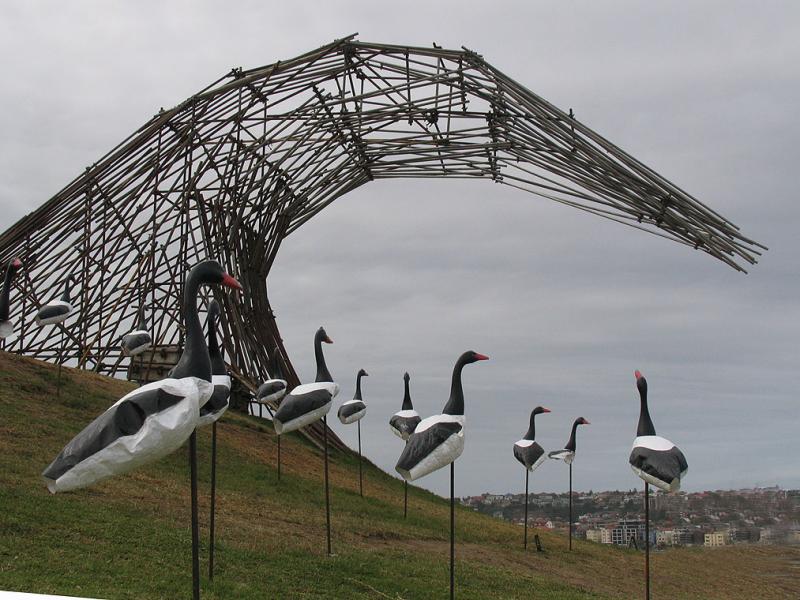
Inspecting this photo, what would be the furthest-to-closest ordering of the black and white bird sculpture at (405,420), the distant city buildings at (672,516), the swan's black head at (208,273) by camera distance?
1. the distant city buildings at (672,516)
2. the black and white bird sculpture at (405,420)
3. the swan's black head at (208,273)

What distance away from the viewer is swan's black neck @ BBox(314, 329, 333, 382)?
43.5 feet

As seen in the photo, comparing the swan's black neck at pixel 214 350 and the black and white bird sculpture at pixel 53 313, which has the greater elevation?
the black and white bird sculpture at pixel 53 313

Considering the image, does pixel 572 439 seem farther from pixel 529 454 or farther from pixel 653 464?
pixel 653 464

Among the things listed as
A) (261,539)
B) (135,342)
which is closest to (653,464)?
(261,539)

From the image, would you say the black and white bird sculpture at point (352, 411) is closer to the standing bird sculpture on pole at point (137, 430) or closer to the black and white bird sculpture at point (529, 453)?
the black and white bird sculpture at point (529, 453)

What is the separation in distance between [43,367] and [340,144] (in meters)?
9.66

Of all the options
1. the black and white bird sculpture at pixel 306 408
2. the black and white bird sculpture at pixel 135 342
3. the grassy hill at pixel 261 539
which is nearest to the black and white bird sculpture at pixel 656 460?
the grassy hill at pixel 261 539

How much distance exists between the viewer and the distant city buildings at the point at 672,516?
25938mm

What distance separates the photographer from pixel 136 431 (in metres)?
6.85

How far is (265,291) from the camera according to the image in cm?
2444

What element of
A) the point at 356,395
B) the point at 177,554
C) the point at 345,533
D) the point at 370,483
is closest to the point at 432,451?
the point at 177,554

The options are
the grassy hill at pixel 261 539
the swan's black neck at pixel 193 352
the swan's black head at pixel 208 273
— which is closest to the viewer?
the swan's black neck at pixel 193 352

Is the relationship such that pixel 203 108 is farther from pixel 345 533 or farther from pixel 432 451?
pixel 432 451

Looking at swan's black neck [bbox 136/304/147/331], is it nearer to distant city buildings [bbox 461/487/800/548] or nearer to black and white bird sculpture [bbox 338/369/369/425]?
black and white bird sculpture [bbox 338/369/369/425]
